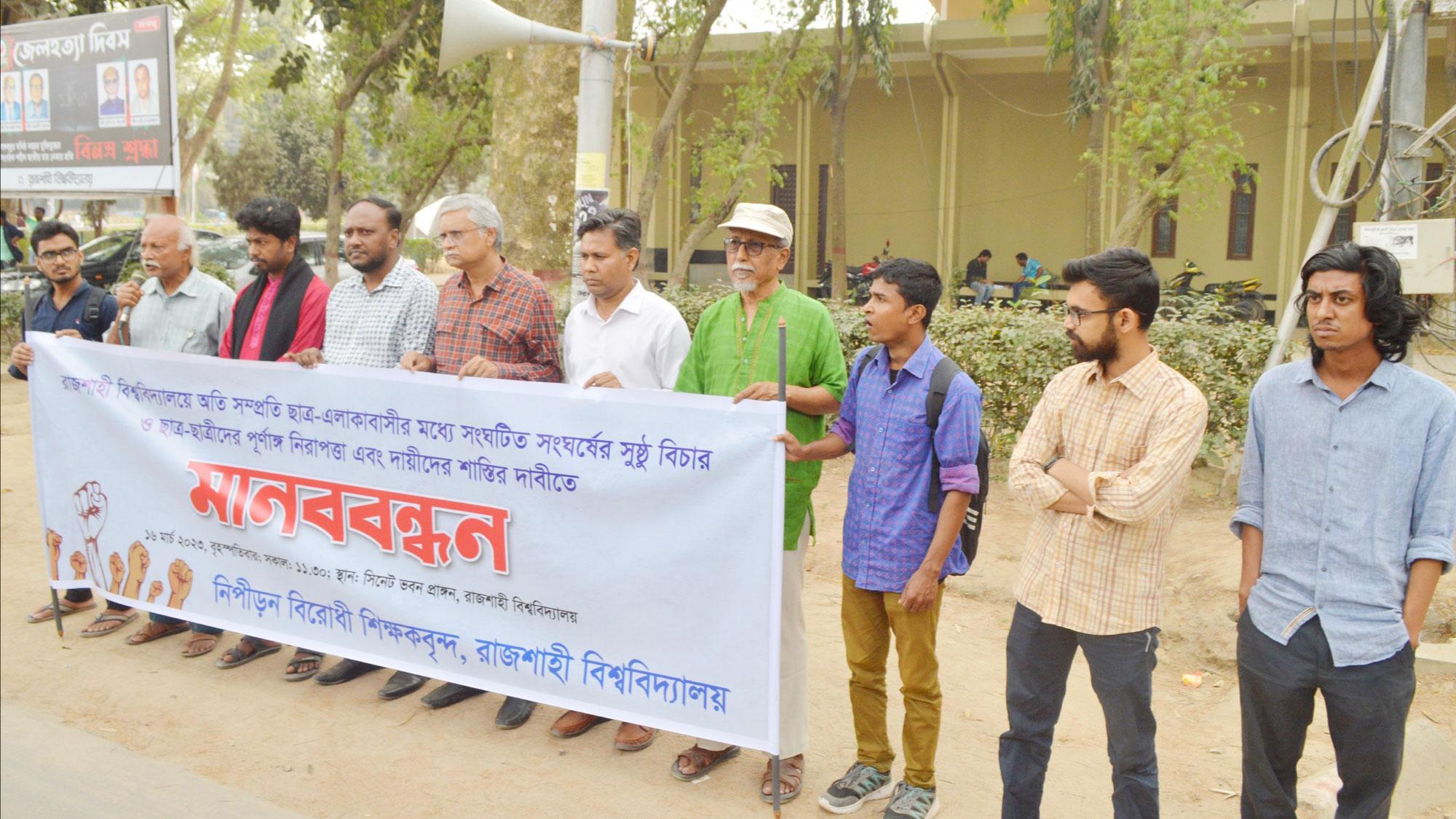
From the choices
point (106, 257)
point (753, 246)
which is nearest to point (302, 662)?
point (753, 246)

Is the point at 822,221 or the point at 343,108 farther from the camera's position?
the point at 822,221

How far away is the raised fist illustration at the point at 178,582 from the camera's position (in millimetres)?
4824

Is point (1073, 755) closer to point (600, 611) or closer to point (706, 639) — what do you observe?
point (706, 639)

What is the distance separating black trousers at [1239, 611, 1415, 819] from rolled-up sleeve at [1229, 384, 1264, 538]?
247 mm

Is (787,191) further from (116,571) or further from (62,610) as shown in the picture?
(116,571)

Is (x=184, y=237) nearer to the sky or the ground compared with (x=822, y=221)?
nearer to the ground

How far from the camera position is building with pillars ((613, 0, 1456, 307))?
17016mm

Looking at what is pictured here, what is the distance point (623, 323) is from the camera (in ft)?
13.3

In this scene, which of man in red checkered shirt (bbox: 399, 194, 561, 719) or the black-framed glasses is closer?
the black-framed glasses

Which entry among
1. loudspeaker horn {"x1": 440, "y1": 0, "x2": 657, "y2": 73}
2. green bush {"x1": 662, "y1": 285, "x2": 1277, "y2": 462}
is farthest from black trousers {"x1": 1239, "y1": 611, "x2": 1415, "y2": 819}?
loudspeaker horn {"x1": 440, "y1": 0, "x2": 657, "y2": 73}

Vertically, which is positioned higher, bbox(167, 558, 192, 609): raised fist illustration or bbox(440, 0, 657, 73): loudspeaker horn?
bbox(440, 0, 657, 73): loudspeaker horn

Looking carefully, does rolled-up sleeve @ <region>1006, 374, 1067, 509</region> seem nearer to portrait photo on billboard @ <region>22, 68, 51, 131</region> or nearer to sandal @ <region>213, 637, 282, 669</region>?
sandal @ <region>213, 637, 282, 669</region>

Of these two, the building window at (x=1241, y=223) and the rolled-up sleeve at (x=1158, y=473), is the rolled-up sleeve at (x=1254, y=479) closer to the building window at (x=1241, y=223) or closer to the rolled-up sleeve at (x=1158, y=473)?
the rolled-up sleeve at (x=1158, y=473)

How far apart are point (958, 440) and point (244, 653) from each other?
11.1ft
